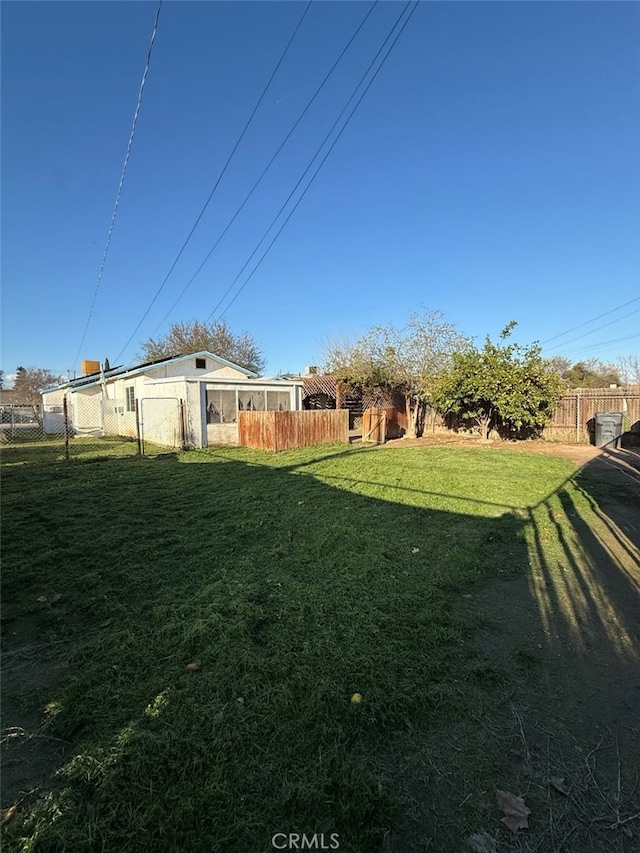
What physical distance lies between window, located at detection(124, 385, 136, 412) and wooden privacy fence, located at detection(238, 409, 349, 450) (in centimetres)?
628

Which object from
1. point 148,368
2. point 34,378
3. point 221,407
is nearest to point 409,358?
point 221,407

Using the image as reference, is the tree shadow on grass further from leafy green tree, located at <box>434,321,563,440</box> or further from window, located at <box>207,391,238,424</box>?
window, located at <box>207,391,238,424</box>

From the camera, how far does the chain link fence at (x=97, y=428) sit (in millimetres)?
13219

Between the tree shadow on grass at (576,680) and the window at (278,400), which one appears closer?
the tree shadow on grass at (576,680)

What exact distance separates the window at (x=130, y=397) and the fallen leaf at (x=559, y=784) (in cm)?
1862

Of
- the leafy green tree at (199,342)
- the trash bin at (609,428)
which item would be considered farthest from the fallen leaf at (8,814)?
the leafy green tree at (199,342)

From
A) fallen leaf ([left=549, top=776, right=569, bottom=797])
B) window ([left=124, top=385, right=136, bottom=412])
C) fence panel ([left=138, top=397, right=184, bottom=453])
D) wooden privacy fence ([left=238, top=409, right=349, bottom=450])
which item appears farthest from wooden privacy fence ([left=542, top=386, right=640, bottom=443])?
window ([left=124, top=385, right=136, bottom=412])

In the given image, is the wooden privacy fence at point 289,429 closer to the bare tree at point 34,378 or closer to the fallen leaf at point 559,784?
the fallen leaf at point 559,784

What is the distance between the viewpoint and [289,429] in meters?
13.5

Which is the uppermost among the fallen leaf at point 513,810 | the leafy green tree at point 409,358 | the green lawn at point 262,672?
the leafy green tree at point 409,358

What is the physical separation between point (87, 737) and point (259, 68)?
11.8 meters

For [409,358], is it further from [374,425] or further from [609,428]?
[609,428]

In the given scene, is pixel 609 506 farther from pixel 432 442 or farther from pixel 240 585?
pixel 432 442

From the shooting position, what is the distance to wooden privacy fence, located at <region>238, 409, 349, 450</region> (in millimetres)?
13188
